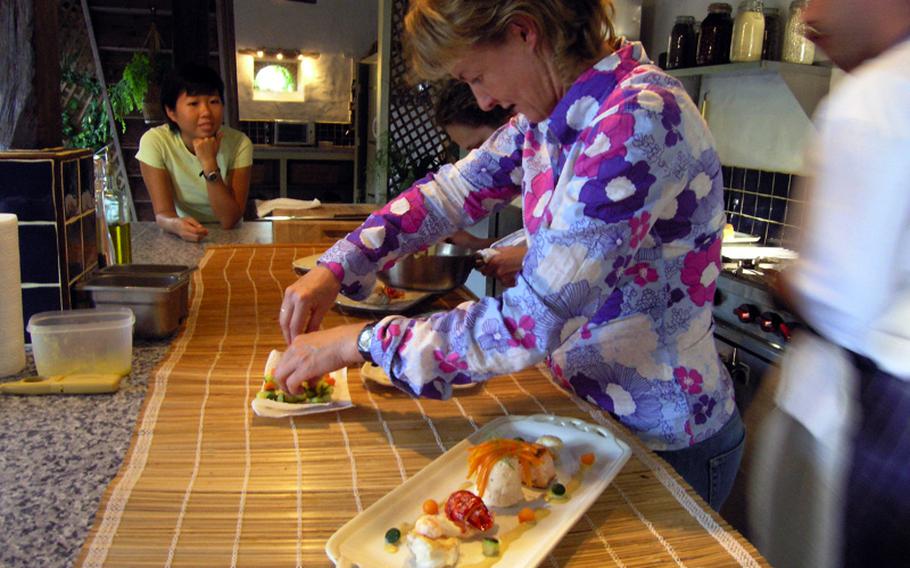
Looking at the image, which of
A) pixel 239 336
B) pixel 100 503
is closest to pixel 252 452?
pixel 100 503

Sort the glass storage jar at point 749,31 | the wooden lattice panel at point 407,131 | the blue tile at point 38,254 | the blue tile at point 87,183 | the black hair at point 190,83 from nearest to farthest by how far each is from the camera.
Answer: the blue tile at point 38,254 < the blue tile at point 87,183 < the glass storage jar at point 749,31 < the black hair at point 190,83 < the wooden lattice panel at point 407,131

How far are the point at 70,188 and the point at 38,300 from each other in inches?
9.2

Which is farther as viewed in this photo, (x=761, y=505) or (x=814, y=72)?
(x=814, y=72)

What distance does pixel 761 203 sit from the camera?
288cm

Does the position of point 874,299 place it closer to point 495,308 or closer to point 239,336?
point 495,308

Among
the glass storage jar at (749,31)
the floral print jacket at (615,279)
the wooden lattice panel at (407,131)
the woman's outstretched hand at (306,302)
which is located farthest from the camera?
the wooden lattice panel at (407,131)

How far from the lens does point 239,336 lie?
4.79 ft

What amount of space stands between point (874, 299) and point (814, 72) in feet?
6.21

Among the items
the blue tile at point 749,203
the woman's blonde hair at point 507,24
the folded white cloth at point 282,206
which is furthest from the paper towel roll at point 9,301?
the blue tile at point 749,203

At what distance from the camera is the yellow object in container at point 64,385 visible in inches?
44.9

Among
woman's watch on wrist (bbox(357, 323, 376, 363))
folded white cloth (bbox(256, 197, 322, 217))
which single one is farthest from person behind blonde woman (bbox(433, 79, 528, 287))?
folded white cloth (bbox(256, 197, 322, 217))

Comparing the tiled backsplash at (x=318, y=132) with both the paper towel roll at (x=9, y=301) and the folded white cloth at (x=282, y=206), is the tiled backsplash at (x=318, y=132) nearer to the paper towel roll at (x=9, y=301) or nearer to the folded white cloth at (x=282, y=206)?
the folded white cloth at (x=282, y=206)

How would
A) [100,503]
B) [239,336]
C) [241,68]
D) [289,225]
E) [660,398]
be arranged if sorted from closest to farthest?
[100,503], [660,398], [239,336], [289,225], [241,68]

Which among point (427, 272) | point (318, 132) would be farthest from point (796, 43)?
point (318, 132)
